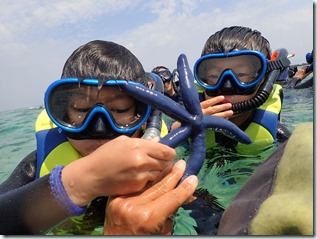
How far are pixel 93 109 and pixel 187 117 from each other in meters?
0.66

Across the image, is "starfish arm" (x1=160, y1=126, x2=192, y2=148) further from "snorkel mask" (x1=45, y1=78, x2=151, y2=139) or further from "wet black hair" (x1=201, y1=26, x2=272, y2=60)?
"wet black hair" (x1=201, y1=26, x2=272, y2=60)

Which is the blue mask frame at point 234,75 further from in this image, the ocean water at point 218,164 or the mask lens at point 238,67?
the ocean water at point 218,164

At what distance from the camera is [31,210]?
1.50 m

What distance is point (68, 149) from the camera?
2.54 meters

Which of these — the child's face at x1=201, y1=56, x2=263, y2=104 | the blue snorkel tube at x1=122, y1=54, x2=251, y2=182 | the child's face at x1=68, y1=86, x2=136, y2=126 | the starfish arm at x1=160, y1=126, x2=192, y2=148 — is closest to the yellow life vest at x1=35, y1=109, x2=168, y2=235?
the child's face at x1=68, y1=86, x2=136, y2=126

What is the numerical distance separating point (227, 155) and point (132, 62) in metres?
1.43

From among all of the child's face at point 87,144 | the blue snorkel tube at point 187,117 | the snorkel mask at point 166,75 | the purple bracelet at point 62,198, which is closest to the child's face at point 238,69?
the child's face at point 87,144

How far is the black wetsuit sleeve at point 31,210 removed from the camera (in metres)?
1.45

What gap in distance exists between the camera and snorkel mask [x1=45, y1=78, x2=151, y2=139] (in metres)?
2.19

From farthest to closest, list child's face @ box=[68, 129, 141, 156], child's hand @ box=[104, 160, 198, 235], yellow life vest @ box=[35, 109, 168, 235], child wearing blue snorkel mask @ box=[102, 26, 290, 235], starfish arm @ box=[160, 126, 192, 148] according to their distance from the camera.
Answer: child wearing blue snorkel mask @ box=[102, 26, 290, 235], yellow life vest @ box=[35, 109, 168, 235], child's face @ box=[68, 129, 141, 156], starfish arm @ box=[160, 126, 192, 148], child's hand @ box=[104, 160, 198, 235]

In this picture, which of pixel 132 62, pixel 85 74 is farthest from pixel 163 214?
pixel 132 62

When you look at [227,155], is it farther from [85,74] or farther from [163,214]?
[163,214]

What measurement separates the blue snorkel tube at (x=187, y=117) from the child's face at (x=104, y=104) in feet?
1.21

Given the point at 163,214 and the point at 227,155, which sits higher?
the point at 163,214
